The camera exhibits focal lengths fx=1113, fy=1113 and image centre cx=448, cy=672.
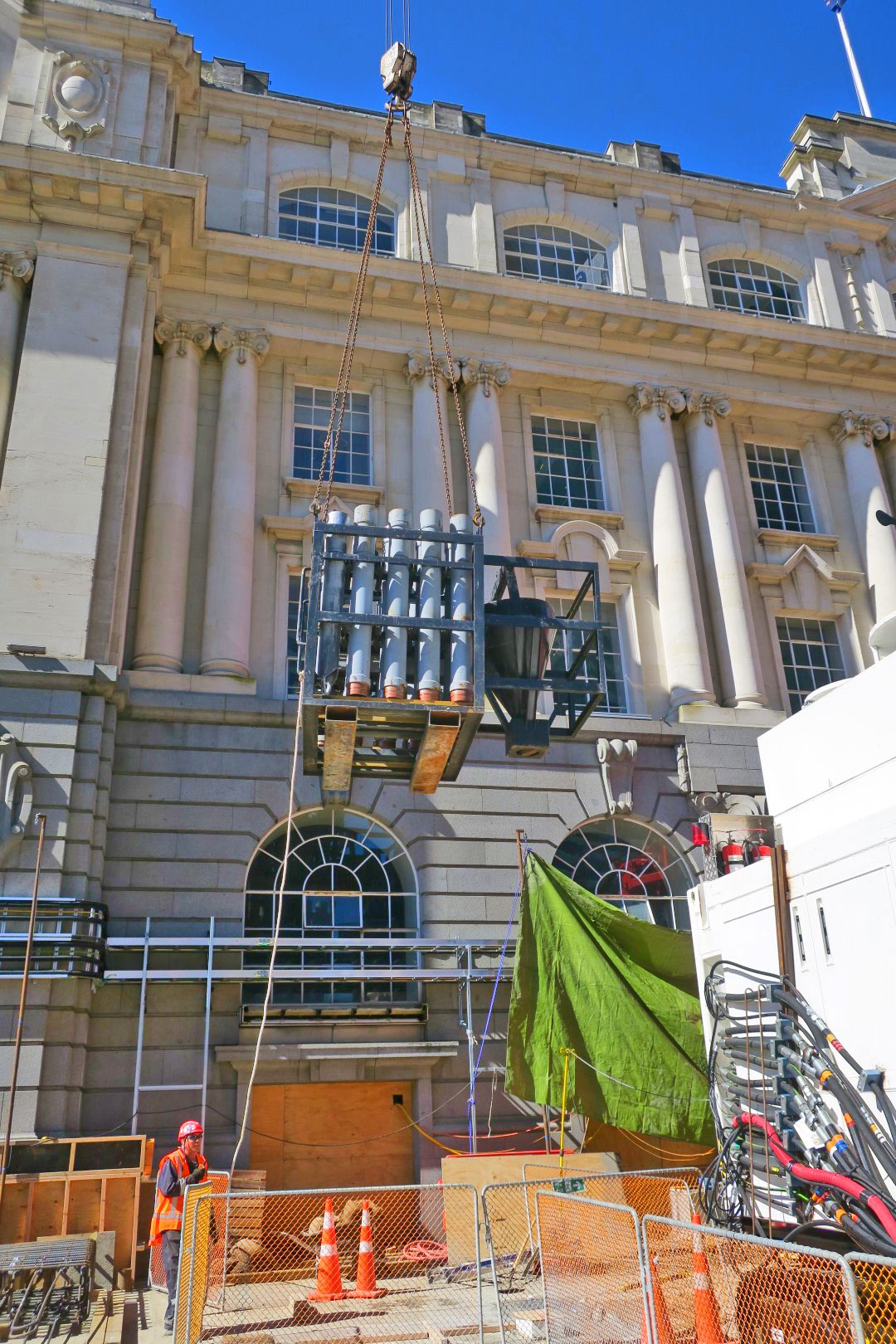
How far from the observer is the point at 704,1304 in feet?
26.8

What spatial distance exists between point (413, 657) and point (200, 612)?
11.4m

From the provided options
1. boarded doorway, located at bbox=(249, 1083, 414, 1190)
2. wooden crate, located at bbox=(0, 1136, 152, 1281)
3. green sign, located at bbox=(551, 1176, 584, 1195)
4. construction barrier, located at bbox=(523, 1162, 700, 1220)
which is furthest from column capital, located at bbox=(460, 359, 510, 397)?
wooden crate, located at bbox=(0, 1136, 152, 1281)

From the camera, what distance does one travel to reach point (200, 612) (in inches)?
832

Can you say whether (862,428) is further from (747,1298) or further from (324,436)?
(747,1298)

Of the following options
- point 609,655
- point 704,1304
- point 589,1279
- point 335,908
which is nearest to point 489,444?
point 609,655

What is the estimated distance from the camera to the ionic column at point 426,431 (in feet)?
75.3

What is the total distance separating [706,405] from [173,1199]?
20699 millimetres

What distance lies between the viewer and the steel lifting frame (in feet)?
55.3

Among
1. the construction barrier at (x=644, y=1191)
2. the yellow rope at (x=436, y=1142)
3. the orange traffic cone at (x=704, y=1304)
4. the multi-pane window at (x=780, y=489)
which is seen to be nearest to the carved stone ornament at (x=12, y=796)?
the yellow rope at (x=436, y=1142)

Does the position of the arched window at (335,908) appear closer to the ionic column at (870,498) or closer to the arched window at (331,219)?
the ionic column at (870,498)

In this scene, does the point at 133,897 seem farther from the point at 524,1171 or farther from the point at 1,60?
the point at 1,60

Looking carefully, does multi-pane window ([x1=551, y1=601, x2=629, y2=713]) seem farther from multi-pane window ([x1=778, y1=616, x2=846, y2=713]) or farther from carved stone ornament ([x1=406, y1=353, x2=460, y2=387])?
carved stone ornament ([x1=406, y1=353, x2=460, y2=387])

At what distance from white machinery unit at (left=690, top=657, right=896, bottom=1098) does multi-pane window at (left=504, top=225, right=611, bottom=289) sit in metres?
16.9

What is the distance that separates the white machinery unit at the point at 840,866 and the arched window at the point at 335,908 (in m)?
7.08
